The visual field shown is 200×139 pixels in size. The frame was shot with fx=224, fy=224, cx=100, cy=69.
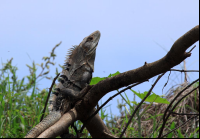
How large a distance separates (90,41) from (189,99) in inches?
144

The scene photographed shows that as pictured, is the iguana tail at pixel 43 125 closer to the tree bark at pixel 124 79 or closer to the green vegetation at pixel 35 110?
the tree bark at pixel 124 79

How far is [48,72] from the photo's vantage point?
566 centimetres

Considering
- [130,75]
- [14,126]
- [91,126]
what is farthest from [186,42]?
[14,126]

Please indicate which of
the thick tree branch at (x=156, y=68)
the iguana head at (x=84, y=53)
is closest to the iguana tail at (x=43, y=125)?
the thick tree branch at (x=156, y=68)

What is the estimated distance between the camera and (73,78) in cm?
312

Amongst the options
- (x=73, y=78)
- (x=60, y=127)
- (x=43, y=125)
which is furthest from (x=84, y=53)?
(x=60, y=127)

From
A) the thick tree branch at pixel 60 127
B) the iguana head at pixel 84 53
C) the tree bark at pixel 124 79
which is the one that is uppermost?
the iguana head at pixel 84 53

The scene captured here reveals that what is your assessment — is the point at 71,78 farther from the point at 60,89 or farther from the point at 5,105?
the point at 5,105

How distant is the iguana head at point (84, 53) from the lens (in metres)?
3.40

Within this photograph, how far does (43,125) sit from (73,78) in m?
1.02

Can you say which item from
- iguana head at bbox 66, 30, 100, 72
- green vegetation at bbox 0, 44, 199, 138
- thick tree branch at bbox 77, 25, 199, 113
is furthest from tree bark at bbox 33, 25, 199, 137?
green vegetation at bbox 0, 44, 199, 138

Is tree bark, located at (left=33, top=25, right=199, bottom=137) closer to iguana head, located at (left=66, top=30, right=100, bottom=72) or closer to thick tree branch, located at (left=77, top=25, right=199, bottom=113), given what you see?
thick tree branch, located at (left=77, top=25, right=199, bottom=113)

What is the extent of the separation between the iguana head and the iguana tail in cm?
94

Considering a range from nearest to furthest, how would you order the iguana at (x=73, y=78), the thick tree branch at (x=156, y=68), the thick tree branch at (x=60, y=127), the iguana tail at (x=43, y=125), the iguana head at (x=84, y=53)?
the thick tree branch at (x=156, y=68) → the thick tree branch at (x=60, y=127) → the iguana tail at (x=43, y=125) → the iguana at (x=73, y=78) → the iguana head at (x=84, y=53)
